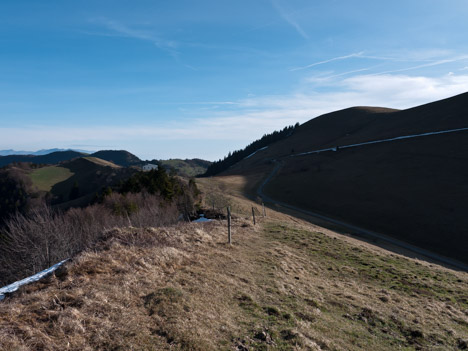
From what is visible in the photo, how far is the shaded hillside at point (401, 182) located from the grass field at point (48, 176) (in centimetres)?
8264

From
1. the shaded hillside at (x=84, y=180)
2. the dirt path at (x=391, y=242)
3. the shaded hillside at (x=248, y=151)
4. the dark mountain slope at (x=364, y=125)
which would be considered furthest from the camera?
the shaded hillside at (x=248, y=151)

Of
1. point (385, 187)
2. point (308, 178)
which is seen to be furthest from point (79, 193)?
point (385, 187)

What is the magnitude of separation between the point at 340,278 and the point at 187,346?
39.0ft

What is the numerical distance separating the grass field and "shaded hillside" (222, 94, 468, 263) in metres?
82.6

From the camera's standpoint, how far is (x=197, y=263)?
42.8 ft

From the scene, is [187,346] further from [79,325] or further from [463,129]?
[463,129]

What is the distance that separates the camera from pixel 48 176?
415 feet

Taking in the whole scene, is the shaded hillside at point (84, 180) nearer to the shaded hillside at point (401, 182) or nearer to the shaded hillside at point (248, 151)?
the shaded hillside at point (401, 182)

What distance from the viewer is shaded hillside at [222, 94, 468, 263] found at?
157 feet

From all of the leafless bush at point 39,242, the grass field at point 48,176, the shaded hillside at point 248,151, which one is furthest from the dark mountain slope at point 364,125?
the leafless bush at point 39,242

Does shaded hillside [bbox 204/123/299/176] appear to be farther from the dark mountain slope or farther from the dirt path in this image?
the dirt path

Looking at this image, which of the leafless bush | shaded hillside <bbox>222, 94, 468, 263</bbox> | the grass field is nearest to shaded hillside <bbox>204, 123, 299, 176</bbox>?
shaded hillside <bbox>222, 94, 468, 263</bbox>

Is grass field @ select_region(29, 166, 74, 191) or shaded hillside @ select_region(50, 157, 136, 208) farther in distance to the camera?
grass field @ select_region(29, 166, 74, 191)

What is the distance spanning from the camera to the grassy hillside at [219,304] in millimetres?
6957
